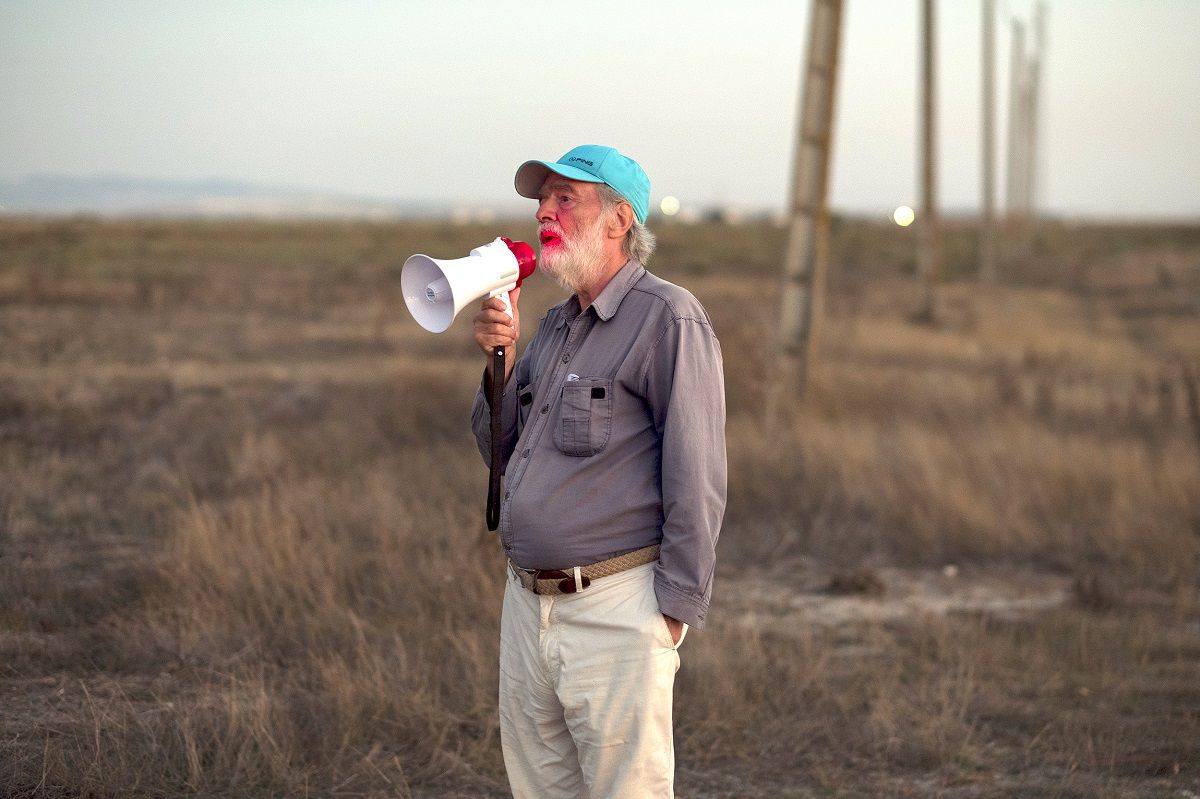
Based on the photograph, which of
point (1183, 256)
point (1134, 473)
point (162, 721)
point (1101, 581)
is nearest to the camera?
point (162, 721)

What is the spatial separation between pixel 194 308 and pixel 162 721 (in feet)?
55.4

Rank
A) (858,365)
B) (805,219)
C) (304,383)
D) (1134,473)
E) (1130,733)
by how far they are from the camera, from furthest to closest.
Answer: (858,365)
(304,383)
(805,219)
(1134,473)
(1130,733)

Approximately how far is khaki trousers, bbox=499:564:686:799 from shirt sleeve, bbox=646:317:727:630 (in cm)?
9

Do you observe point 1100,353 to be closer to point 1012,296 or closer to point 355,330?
point 355,330

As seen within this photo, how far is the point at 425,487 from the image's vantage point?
308 inches

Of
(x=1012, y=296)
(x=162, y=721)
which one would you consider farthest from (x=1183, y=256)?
(x=162, y=721)

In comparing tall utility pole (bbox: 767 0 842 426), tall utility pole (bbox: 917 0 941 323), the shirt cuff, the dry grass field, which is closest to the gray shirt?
the shirt cuff

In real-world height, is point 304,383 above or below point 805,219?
below

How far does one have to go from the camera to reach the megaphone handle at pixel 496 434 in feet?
10.2

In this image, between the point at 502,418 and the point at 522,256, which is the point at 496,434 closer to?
the point at 502,418

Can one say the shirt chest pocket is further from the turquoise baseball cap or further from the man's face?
the turquoise baseball cap

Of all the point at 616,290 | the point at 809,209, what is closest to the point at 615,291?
the point at 616,290

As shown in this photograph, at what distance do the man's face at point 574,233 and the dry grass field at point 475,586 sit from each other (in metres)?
2.06

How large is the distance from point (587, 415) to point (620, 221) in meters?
0.51
